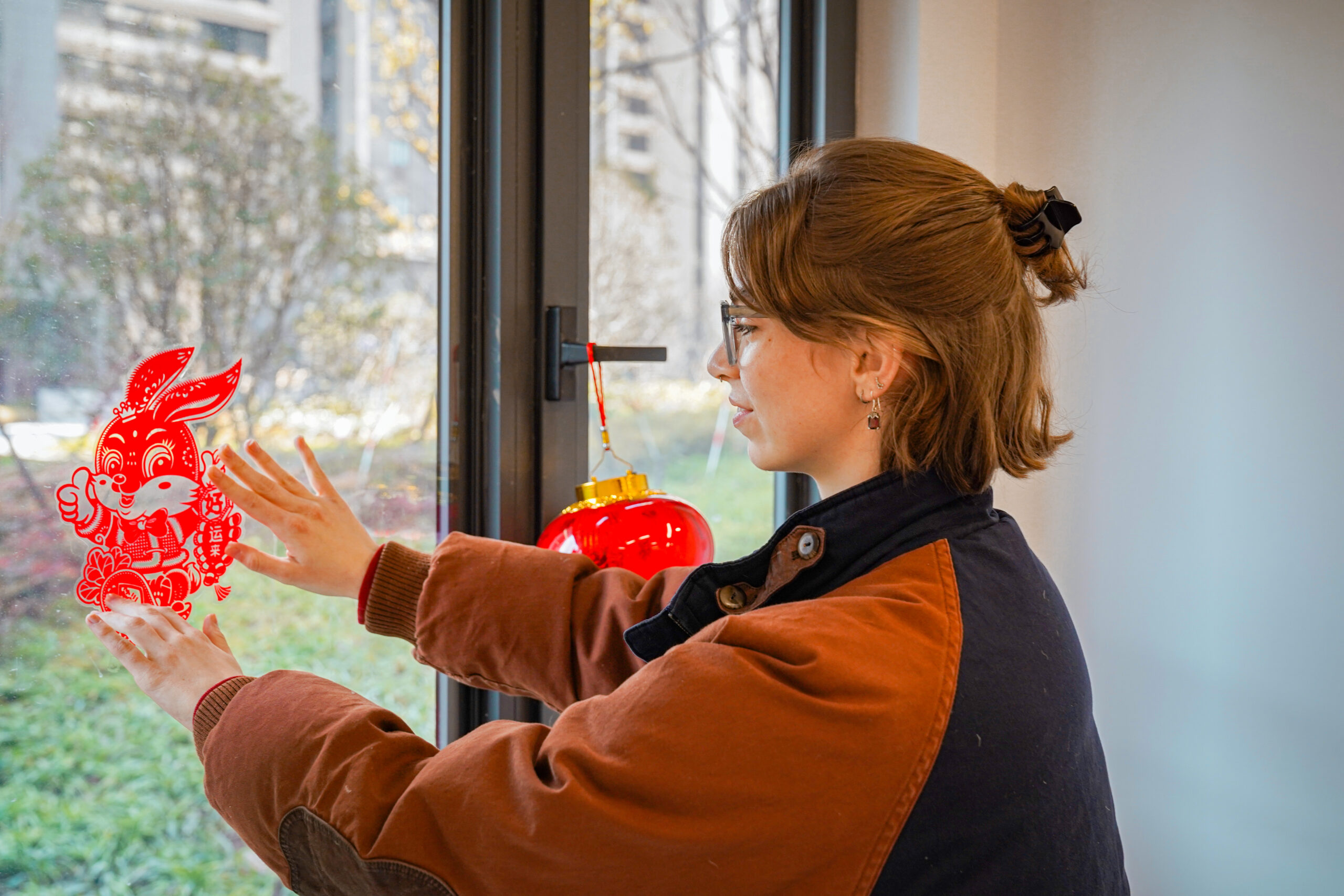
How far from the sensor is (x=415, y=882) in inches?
28.2

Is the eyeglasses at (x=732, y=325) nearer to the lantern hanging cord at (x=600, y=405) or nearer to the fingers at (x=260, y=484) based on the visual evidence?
the lantern hanging cord at (x=600, y=405)

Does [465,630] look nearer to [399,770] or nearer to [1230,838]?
[399,770]

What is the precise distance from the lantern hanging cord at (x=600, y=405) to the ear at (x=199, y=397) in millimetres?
398

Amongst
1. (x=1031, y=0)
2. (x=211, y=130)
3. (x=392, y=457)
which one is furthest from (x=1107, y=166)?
(x=211, y=130)

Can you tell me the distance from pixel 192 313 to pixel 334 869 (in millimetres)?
566

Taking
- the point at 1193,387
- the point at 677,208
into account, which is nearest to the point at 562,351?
the point at 677,208

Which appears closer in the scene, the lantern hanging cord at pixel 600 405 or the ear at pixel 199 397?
the ear at pixel 199 397

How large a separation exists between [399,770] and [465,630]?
1.04 feet

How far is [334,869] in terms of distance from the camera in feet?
2.45

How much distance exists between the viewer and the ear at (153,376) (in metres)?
0.99

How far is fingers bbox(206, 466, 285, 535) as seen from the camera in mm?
1010

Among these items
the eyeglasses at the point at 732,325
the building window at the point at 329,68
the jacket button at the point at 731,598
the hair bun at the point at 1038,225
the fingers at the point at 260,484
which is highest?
the building window at the point at 329,68

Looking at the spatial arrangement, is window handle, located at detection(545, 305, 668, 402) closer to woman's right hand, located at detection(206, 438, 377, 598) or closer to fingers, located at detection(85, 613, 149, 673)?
woman's right hand, located at detection(206, 438, 377, 598)

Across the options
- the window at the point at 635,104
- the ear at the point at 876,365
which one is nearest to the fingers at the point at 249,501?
the ear at the point at 876,365
